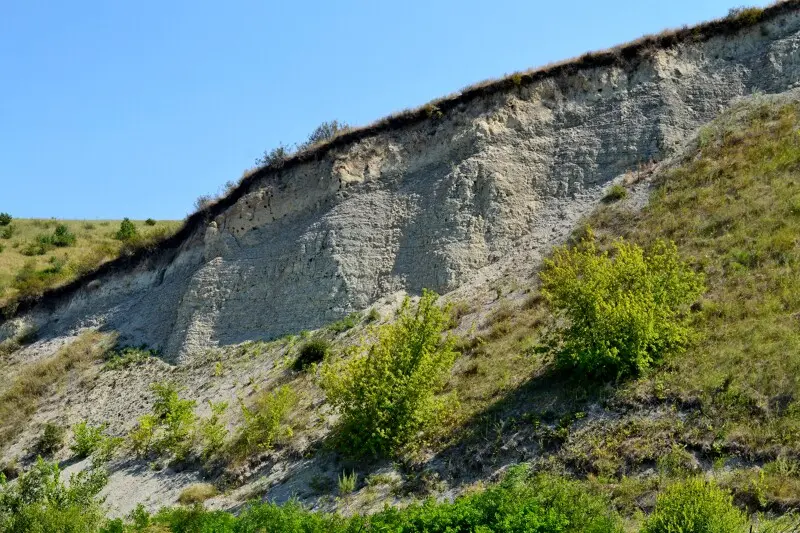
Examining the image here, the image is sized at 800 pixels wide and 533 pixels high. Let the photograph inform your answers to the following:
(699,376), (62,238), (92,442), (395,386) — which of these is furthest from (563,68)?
(62,238)

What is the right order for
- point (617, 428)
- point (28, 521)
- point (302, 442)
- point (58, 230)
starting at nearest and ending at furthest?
point (617, 428), point (28, 521), point (302, 442), point (58, 230)

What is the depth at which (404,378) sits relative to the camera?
1481 cm

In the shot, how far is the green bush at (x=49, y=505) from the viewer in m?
13.6

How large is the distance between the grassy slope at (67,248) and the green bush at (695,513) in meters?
23.2

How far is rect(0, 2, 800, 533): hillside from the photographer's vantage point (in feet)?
38.9

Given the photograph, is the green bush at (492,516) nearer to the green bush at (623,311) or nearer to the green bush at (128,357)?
the green bush at (623,311)

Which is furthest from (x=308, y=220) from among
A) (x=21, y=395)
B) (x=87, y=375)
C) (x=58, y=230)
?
(x=58, y=230)

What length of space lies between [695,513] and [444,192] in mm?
14331

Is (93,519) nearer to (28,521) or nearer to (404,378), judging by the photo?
(28,521)

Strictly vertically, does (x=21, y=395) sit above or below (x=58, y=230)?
below

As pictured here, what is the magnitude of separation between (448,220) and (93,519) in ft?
37.7

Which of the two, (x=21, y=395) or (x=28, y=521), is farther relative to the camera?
(x=21, y=395)

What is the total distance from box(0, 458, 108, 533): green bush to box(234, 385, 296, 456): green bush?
116 inches

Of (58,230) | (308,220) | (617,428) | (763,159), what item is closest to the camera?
(617,428)
